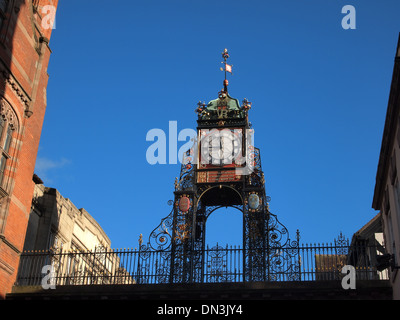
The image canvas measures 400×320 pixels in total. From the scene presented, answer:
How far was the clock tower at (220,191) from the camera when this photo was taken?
2198 centimetres

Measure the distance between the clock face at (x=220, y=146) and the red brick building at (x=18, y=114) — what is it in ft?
23.6

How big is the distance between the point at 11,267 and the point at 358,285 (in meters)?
11.2

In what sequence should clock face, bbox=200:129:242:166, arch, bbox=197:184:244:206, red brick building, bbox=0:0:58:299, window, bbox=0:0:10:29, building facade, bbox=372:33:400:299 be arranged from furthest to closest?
clock face, bbox=200:129:242:166
arch, bbox=197:184:244:206
window, bbox=0:0:10:29
red brick building, bbox=0:0:58:299
building facade, bbox=372:33:400:299

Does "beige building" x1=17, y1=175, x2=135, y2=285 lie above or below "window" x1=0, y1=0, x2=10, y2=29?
below

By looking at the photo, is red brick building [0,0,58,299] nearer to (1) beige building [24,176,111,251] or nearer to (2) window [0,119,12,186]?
(2) window [0,119,12,186]

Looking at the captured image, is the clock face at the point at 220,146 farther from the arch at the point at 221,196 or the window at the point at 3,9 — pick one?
the window at the point at 3,9

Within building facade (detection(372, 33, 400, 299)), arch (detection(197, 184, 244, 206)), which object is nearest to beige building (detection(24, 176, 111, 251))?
arch (detection(197, 184, 244, 206))

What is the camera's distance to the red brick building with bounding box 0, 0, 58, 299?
1894 cm

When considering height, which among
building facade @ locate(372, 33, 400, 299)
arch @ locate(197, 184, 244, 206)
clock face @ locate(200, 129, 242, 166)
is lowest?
building facade @ locate(372, 33, 400, 299)

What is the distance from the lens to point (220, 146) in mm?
25266

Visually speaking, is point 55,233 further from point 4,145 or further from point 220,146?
point 220,146

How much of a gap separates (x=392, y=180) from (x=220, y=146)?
10216 millimetres

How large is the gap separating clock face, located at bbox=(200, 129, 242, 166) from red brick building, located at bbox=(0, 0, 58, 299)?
7191mm

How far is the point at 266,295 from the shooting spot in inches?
693
